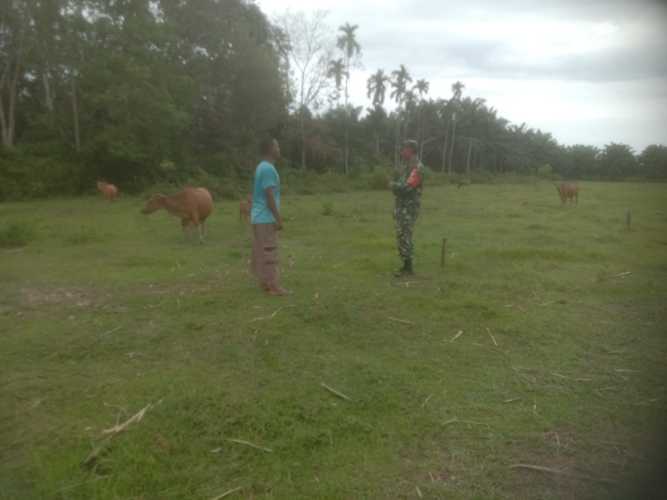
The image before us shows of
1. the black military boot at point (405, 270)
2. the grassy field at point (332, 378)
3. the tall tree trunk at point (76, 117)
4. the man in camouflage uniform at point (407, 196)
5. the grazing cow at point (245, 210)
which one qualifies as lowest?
the grassy field at point (332, 378)

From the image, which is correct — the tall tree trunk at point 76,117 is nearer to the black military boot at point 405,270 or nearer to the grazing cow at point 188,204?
the grazing cow at point 188,204

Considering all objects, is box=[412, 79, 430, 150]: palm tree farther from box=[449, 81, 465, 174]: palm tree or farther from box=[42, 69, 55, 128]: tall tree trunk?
box=[42, 69, 55, 128]: tall tree trunk

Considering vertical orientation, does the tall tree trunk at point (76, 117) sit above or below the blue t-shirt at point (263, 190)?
above

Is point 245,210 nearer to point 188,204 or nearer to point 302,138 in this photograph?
point 188,204

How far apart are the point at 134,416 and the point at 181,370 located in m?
0.74

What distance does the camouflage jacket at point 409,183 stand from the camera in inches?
256

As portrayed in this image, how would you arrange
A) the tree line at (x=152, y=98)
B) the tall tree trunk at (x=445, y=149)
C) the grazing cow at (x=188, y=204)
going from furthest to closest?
1. the tall tree trunk at (x=445, y=149)
2. the tree line at (x=152, y=98)
3. the grazing cow at (x=188, y=204)

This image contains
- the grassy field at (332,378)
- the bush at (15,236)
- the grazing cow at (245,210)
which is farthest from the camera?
the grazing cow at (245,210)

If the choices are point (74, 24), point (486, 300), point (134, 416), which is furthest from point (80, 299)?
point (74, 24)

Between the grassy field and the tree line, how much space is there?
30.0ft

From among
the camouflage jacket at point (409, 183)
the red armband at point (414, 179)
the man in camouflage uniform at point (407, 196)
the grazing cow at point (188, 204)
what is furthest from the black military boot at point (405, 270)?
the grazing cow at point (188, 204)

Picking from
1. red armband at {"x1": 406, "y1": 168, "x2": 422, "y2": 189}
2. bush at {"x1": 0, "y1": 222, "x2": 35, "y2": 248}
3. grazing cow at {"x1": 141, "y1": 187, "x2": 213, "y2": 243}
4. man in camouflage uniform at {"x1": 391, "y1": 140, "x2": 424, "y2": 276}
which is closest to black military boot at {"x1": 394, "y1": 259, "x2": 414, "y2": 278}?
man in camouflage uniform at {"x1": 391, "y1": 140, "x2": 424, "y2": 276}

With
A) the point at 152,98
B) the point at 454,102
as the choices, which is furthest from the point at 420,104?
the point at 152,98

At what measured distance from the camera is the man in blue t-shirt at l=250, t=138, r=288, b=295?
557 cm
